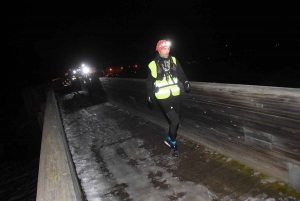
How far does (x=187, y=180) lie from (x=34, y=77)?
60470 millimetres

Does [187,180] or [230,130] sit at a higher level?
[230,130]

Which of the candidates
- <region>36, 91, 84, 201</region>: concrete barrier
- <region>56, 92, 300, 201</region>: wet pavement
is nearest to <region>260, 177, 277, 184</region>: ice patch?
<region>56, 92, 300, 201</region>: wet pavement

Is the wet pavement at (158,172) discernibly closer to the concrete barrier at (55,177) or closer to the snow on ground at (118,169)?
the snow on ground at (118,169)

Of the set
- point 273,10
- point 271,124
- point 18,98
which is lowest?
point 18,98

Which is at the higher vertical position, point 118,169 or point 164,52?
point 164,52

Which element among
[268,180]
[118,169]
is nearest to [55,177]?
[118,169]

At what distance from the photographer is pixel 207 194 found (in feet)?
11.0

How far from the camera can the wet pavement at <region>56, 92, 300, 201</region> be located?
11.0ft

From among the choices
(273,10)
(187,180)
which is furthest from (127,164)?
(273,10)

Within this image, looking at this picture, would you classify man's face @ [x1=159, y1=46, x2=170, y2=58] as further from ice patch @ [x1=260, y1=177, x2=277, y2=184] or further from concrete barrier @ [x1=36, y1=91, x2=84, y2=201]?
ice patch @ [x1=260, y1=177, x2=277, y2=184]

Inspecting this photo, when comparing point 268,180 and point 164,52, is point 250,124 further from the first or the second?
point 164,52

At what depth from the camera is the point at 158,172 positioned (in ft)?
13.8

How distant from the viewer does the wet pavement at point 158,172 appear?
11.0ft

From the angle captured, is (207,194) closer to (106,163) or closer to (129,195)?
(129,195)
